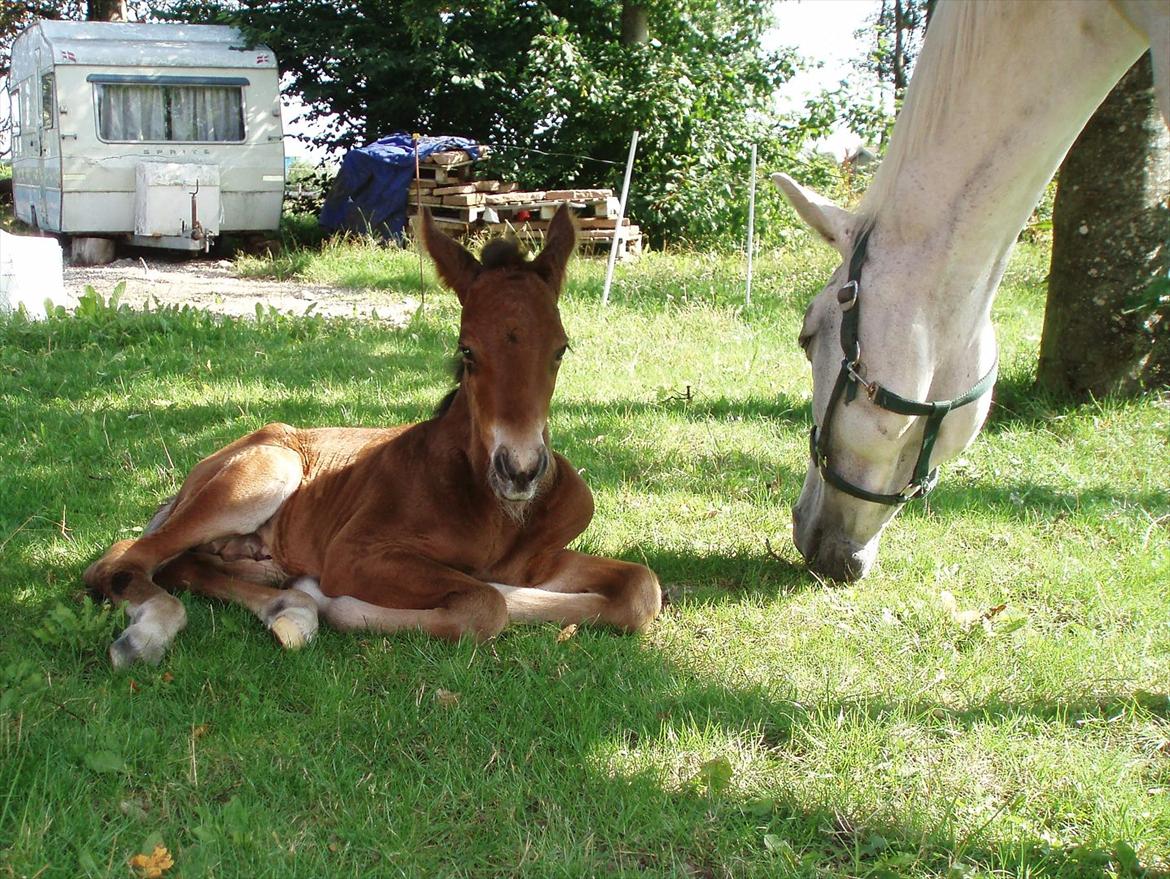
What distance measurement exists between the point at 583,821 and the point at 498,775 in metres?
0.29

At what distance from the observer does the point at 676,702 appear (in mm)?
3072

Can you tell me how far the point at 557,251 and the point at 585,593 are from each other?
1.31 m

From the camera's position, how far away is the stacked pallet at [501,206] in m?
13.8

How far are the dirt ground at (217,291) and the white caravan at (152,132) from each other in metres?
0.72

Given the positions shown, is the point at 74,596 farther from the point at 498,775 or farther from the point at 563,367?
the point at 563,367

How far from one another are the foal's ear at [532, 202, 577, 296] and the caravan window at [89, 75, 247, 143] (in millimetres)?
13347

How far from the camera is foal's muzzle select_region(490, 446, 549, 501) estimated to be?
3189 millimetres

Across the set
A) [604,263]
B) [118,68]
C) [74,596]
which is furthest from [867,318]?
[118,68]

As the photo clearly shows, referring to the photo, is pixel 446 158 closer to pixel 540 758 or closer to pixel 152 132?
pixel 152 132

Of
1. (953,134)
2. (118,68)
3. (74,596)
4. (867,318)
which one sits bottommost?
(74,596)

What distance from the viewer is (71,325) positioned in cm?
790

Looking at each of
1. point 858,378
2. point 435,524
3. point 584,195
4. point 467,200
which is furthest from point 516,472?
point 467,200

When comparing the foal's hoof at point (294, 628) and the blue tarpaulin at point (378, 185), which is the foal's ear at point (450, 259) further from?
the blue tarpaulin at point (378, 185)

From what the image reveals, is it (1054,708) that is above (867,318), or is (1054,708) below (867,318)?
below
